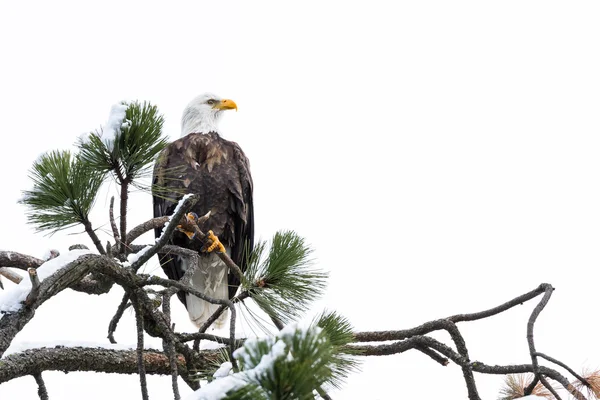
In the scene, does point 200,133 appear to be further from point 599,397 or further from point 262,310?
point 599,397

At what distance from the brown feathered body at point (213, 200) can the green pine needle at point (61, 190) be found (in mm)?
2042

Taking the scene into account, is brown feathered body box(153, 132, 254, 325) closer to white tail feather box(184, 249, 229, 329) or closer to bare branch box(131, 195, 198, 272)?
white tail feather box(184, 249, 229, 329)

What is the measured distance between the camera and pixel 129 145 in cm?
199

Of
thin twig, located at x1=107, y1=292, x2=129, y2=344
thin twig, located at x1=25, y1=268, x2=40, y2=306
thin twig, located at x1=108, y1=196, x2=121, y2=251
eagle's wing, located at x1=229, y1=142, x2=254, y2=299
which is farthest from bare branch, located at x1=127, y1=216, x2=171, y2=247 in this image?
eagle's wing, located at x1=229, y1=142, x2=254, y2=299

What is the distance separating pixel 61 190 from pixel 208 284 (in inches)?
98.5

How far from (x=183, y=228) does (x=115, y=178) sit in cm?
39

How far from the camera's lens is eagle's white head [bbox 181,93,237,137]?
15.6 feet

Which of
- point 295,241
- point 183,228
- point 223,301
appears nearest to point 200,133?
point 183,228

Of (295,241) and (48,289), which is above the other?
(295,241)

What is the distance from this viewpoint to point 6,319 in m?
1.43

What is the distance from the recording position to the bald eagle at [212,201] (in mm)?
4188

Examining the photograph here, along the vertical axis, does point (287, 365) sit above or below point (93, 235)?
below

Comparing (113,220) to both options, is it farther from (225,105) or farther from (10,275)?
(225,105)

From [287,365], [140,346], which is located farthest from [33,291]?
[287,365]
